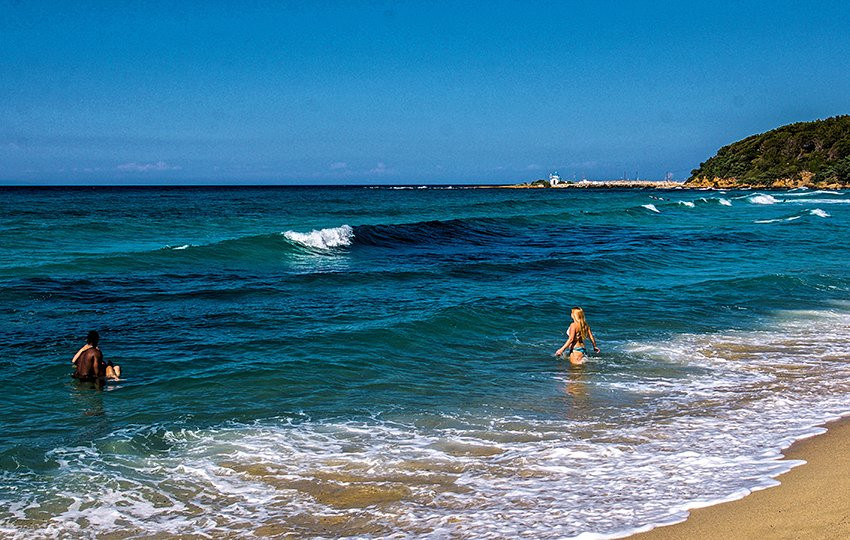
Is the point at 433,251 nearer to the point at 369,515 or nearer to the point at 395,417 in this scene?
the point at 395,417

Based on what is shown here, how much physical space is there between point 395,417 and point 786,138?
124 metres

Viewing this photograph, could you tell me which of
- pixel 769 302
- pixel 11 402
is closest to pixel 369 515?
pixel 11 402

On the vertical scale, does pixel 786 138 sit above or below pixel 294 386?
above

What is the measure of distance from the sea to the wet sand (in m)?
0.19

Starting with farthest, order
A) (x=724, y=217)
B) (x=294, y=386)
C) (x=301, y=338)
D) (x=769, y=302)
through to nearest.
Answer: (x=724, y=217)
(x=769, y=302)
(x=301, y=338)
(x=294, y=386)

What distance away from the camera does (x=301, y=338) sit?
1287 centimetres

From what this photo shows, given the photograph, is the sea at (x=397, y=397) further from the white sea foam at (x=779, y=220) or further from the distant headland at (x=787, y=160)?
the distant headland at (x=787, y=160)

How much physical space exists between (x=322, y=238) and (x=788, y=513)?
2493 centimetres

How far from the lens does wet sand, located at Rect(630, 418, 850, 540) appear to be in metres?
5.37

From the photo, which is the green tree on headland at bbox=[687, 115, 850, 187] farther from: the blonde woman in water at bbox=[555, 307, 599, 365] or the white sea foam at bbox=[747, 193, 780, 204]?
the blonde woman in water at bbox=[555, 307, 599, 365]

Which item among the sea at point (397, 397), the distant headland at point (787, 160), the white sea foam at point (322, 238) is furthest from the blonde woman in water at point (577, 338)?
the distant headland at point (787, 160)

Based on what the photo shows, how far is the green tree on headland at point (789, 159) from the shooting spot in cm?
10225

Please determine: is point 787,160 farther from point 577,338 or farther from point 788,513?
point 788,513

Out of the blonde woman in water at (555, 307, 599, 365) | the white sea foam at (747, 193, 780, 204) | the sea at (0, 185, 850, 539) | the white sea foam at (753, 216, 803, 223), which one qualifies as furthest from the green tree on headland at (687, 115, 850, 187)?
the blonde woman in water at (555, 307, 599, 365)
